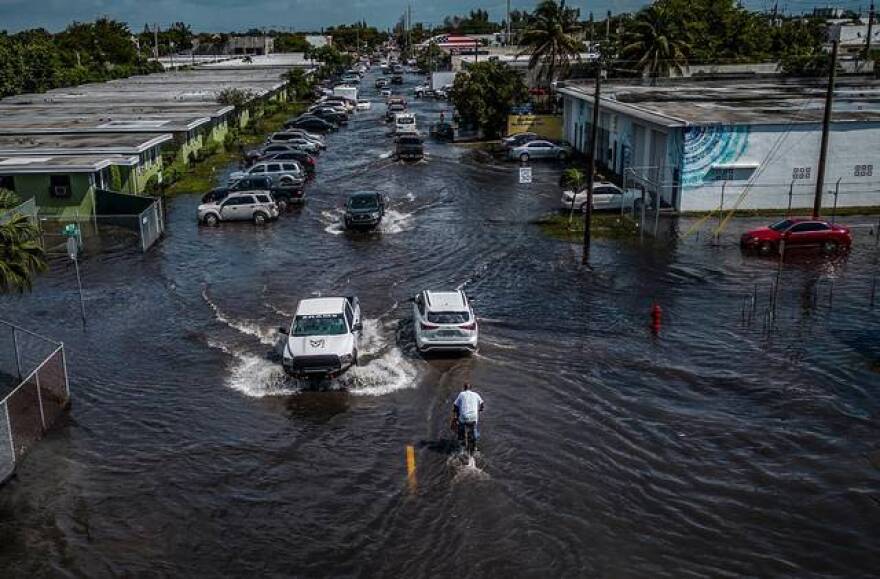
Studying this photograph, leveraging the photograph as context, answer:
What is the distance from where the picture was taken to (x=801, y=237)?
34094 mm

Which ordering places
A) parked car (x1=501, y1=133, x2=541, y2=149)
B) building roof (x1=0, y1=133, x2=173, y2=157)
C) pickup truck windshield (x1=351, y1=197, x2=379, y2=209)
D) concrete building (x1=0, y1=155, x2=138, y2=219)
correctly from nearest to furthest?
concrete building (x1=0, y1=155, x2=138, y2=219)
pickup truck windshield (x1=351, y1=197, x2=379, y2=209)
building roof (x1=0, y1=133, x2=173, y2=157)
parked car (x1=501, y1=133, x2=541, y2=149)

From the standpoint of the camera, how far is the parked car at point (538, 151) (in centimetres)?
5975

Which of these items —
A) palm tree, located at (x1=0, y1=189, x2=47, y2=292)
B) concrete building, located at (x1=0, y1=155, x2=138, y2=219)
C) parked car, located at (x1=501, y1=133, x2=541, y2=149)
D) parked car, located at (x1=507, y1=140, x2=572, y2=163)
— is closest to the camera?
palm tree, located at (x1=0, y1=189, x2=47, y2=292)

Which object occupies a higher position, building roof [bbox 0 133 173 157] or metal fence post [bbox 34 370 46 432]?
building roof [bbox 0 133 173 157]

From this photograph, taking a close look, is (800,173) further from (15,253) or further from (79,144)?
(79,144)

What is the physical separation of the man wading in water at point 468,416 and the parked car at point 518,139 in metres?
45.3

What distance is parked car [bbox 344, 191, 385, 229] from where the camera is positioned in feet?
129

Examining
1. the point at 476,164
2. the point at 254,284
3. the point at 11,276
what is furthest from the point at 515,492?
the point at 476,164

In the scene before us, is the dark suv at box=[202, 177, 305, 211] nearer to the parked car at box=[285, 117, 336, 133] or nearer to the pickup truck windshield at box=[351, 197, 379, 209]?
the pickup truck windshield at box=[351, 197, 379, 209]

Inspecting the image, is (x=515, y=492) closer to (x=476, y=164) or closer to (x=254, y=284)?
(x=254, y=284)

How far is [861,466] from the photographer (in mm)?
17359

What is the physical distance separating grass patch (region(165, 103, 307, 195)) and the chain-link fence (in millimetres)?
28857

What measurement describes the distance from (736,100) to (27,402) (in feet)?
150

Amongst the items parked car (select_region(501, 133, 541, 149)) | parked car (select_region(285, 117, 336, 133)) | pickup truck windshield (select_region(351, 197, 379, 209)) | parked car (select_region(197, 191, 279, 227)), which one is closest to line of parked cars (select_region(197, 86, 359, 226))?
parked car (select_region(197, 191, 279, 227))
